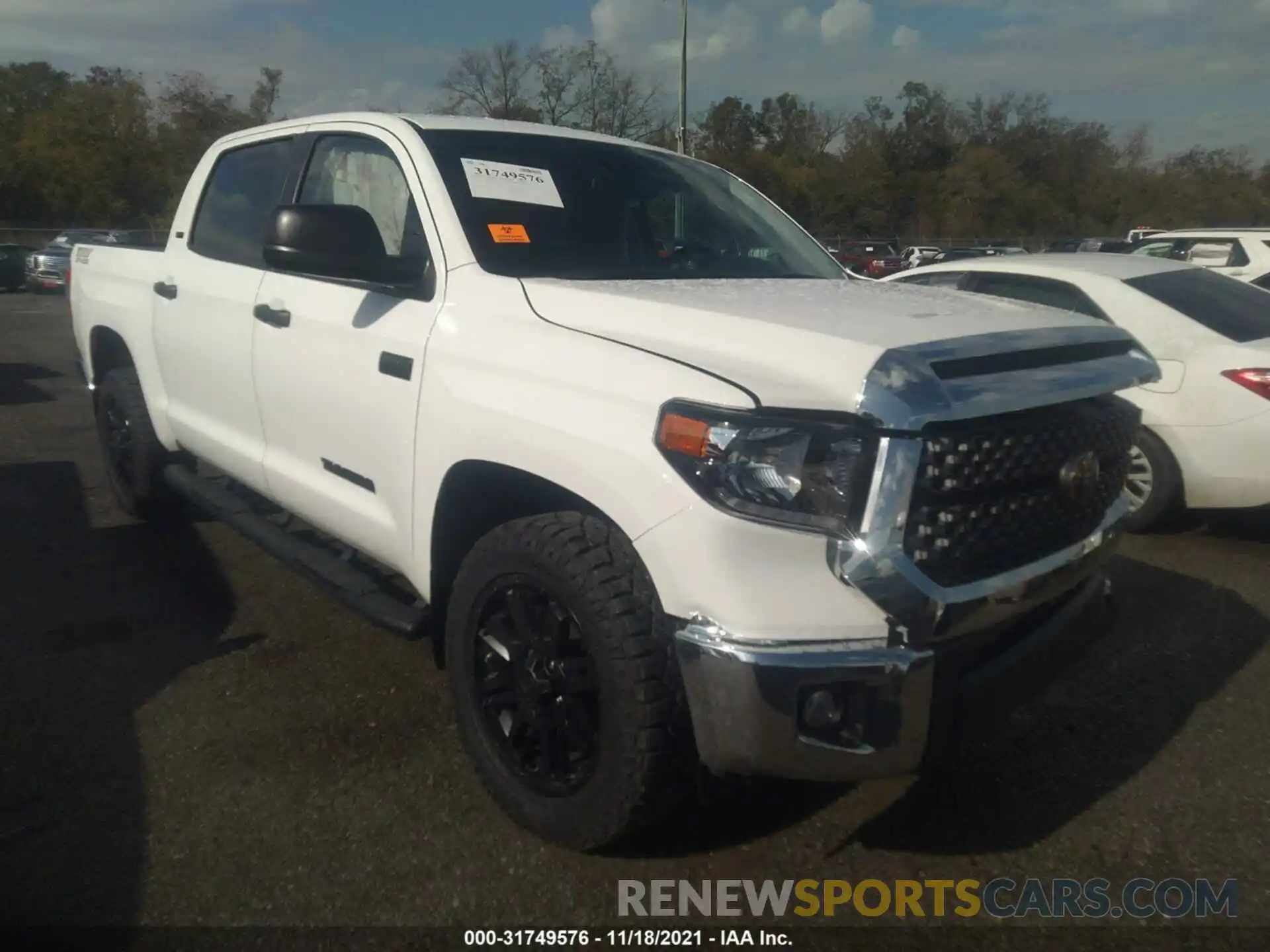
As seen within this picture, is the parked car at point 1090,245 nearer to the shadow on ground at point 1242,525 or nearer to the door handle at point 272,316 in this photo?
the shadow on ground at point 1242,525

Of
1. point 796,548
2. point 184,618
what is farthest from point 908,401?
point 184,618

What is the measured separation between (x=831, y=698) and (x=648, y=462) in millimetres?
640

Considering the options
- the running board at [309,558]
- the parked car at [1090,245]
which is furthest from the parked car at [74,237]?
the running board at [309,558]

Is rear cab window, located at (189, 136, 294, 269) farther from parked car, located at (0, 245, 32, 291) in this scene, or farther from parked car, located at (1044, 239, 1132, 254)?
parked car, located at (0, 245, 32, 291)

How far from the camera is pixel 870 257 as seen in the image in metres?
33.8

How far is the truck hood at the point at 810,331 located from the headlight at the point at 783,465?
57mm

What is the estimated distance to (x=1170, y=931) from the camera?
2.59 m

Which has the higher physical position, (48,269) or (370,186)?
(370,186)

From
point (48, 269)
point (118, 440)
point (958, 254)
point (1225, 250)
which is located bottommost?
point (48, 269)

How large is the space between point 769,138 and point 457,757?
221 ft

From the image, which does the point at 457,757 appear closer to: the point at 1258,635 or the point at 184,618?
the point at 184,618

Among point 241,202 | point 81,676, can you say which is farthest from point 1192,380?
point 81,676

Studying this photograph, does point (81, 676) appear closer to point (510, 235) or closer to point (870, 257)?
point (510, 235)

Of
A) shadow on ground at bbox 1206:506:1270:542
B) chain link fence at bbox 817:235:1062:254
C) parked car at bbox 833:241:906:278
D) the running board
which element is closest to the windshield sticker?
the running board
